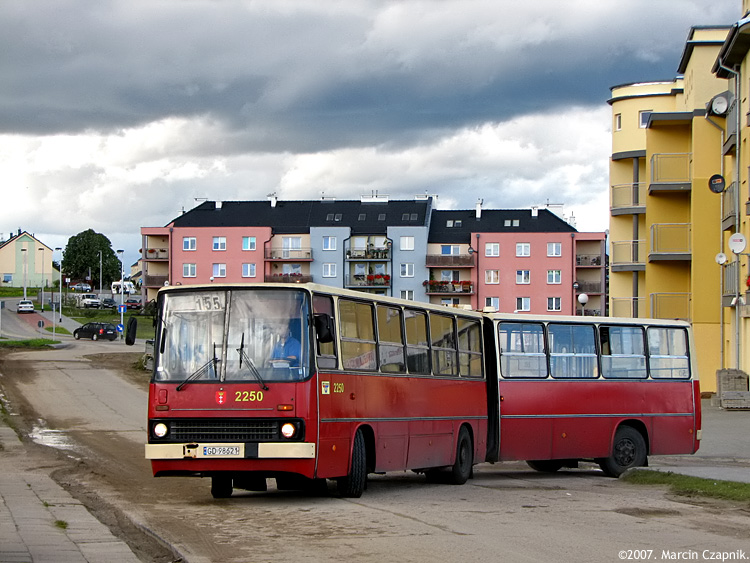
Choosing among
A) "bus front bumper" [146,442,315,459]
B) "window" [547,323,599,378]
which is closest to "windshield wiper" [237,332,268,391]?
"bus front bumper" [146,442,315,459]

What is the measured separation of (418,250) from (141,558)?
10006 centimetres

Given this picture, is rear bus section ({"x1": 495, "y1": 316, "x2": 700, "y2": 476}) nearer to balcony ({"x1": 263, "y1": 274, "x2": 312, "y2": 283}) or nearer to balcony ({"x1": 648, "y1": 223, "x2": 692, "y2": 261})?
balcony ({"x1": 648, "y1": 223, "x2": 692, "y2": 261})

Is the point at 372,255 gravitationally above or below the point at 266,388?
above

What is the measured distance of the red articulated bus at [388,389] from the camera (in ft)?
46.7

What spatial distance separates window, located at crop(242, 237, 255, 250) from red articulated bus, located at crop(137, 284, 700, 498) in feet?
297

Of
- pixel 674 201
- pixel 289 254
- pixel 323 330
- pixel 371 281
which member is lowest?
pixel 323 330

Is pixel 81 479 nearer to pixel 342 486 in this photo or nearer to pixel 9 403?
pixel 342 486

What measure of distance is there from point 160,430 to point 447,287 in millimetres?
95206

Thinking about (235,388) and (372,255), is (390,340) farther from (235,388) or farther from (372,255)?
(372,255)

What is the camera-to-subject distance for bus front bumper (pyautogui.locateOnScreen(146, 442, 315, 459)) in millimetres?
14070

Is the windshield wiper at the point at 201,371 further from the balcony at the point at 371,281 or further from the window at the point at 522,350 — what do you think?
the balcony at the point at 371,281

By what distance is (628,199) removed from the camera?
55.7 meters

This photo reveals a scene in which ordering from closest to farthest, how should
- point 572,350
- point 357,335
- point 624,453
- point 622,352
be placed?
point 357,335 → point 572,350 → point 624,453 → point 622,352

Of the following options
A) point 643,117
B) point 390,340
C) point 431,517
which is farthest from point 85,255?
point 431,517
